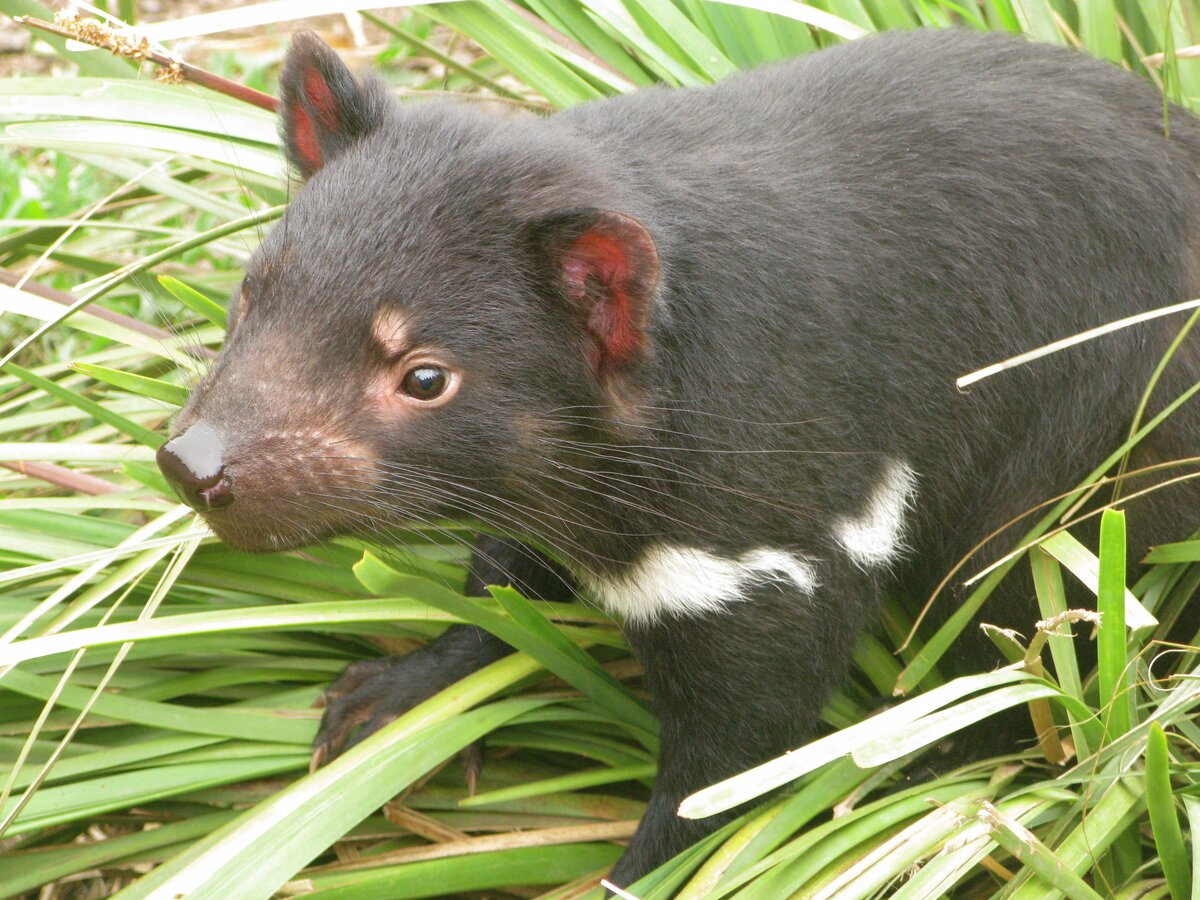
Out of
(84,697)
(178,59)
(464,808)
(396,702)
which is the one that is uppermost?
(178,59)

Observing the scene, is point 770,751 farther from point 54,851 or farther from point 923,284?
point 54,851

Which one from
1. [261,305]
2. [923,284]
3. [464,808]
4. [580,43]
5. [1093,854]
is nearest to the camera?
[261,305]

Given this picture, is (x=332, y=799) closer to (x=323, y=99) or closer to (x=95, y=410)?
(x=95, y=410)

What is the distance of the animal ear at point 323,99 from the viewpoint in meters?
2.50

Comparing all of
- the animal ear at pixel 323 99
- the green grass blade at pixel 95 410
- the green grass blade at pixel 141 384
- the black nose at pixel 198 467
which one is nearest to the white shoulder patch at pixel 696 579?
the black nose at pixel 198 467

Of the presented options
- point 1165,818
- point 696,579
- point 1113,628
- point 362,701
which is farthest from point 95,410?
point 1165,818

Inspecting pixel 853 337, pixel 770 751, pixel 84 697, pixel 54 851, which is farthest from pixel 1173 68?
pixel 54 851

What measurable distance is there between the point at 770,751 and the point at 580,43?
2120 millimetres

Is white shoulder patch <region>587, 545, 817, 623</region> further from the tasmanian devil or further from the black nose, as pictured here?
the black nose

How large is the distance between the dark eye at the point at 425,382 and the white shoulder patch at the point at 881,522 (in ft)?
2.86

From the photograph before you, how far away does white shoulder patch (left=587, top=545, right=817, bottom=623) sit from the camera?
8.46 ft

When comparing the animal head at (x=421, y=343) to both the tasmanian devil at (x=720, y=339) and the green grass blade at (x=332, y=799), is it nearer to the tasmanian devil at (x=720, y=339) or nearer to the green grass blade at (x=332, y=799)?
the tasmanian devil at (x=720, y=339)

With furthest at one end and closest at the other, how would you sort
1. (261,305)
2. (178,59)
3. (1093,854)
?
→ (178,59) < (1093,854) < (261,305)

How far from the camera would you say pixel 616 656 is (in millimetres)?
3338
